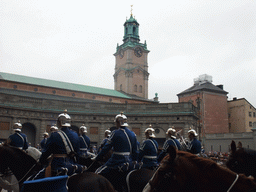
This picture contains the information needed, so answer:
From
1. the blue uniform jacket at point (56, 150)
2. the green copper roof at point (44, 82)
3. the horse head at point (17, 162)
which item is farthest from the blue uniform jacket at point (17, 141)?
the green copper roof at point (44, 82)

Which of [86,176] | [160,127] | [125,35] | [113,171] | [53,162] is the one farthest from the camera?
[125,35]

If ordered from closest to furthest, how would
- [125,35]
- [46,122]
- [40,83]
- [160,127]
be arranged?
[46,122] → [160,127] → [40,83] → [125,35]

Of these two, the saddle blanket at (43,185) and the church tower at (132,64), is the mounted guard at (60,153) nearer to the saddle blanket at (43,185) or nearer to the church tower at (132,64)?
the saddle blanket at (43,185)

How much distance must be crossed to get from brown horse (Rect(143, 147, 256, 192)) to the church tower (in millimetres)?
69815

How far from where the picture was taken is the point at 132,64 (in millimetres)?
76250

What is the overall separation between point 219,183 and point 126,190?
428cm

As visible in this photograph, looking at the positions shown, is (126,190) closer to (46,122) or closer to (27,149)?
(27,149)

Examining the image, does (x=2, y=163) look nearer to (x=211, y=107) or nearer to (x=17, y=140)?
(x=17, y=140)

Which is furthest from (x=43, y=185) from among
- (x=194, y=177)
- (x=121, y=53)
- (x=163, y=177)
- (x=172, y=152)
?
(x=121, y=53)

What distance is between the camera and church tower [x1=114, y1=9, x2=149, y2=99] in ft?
245

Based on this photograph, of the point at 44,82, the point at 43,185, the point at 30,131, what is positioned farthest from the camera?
the point at 44,82

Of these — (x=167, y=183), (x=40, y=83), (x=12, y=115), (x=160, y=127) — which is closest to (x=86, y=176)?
(x=167, y=183)

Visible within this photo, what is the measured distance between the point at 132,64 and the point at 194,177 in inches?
2908

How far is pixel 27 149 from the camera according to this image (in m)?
11.3
